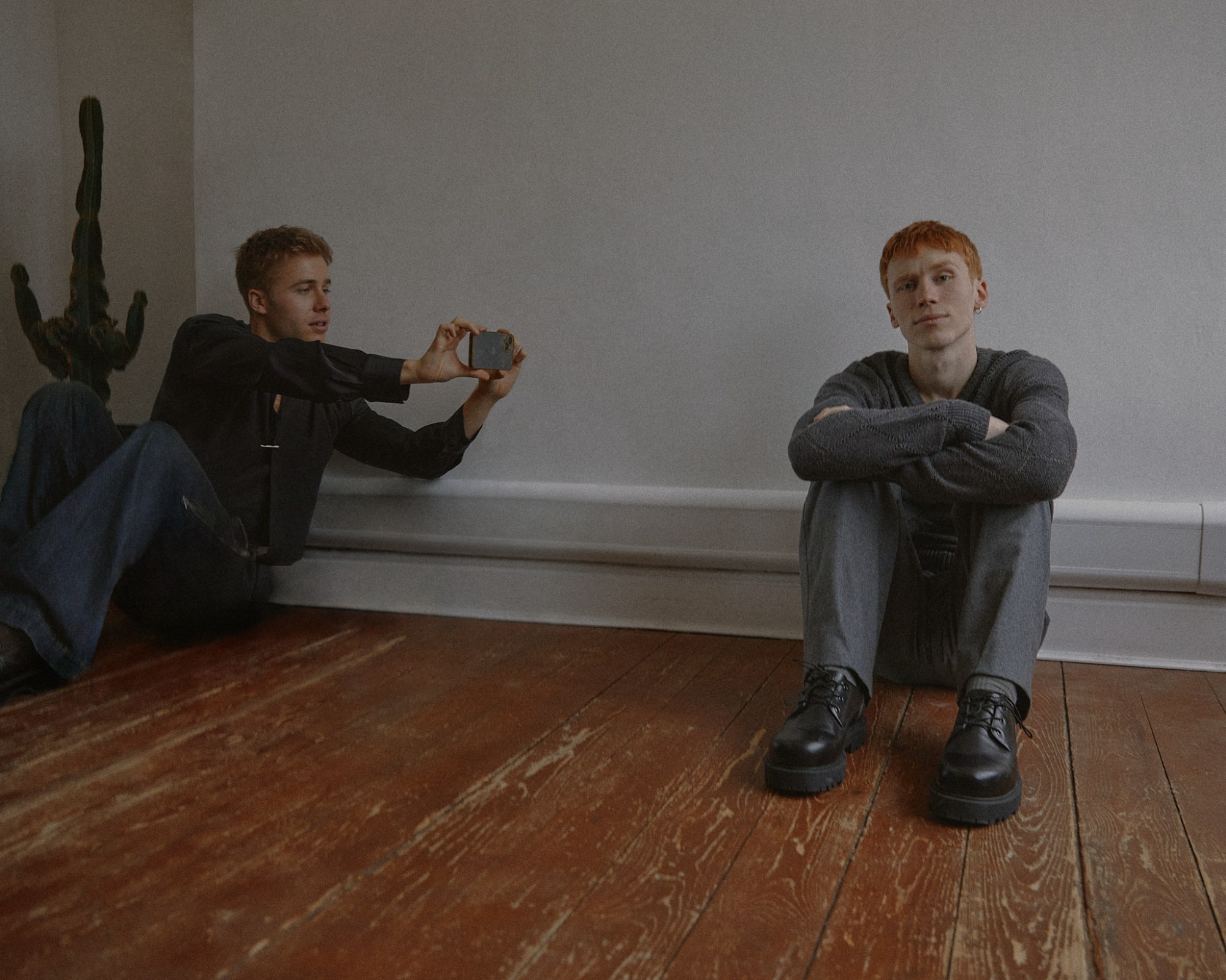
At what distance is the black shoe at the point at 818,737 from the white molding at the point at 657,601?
67 cm

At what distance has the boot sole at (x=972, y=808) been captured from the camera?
113 cm

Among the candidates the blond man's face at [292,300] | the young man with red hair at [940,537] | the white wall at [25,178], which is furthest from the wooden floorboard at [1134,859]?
the white wall at [25,178]

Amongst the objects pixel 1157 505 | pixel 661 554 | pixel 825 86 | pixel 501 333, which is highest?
pixel 825 86

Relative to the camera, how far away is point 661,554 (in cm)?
205

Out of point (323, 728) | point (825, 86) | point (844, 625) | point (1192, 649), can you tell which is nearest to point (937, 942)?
point (844, 625)

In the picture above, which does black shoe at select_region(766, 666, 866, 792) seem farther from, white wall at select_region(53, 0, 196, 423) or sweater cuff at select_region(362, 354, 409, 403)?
white wall at select_region(53, 0, 196, 423)

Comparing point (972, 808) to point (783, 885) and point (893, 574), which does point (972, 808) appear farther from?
point (893, 574)

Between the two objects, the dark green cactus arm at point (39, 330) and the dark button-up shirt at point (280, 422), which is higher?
the dark green cactus arm at point (39, 330)

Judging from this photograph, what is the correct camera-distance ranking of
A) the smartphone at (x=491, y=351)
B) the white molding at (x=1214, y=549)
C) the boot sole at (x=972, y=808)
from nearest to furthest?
the boot sole at (x=972, y=808) < the white molding at (x=1214, y=549) < the smartphone at (x=491, y=351)

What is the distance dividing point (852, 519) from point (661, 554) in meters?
0.72

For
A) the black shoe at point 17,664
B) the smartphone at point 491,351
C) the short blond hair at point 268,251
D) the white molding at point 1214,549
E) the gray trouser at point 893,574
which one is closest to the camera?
the gray trouser at point 893,574

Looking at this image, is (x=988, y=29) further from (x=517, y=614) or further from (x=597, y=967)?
(x=597, y=967)

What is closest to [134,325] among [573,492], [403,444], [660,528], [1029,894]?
[403,444]

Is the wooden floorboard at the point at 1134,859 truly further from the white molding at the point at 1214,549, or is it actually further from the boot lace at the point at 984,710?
the white molding at the point at 1214,549
